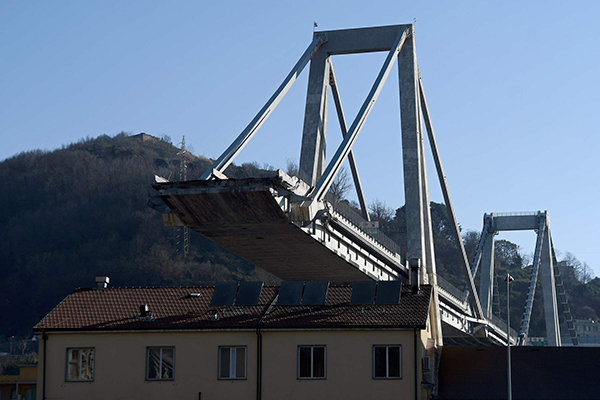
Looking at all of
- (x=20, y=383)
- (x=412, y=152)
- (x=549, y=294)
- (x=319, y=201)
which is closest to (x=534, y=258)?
(x=549, y=294)

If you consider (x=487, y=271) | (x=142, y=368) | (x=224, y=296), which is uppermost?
(x=487, y=271)

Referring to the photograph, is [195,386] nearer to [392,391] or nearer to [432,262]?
[392,391]

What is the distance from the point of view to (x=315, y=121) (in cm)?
5366

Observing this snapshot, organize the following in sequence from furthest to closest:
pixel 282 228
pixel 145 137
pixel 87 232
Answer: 1. pixel 145 137
2. pixel 87 232
3. pixel 282 228

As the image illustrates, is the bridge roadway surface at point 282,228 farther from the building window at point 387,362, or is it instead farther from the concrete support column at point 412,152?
the building window at point 387,362

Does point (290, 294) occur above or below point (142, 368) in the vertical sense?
above

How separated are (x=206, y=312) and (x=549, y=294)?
245ft

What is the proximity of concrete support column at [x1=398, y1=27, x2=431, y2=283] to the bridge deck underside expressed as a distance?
4495 mm

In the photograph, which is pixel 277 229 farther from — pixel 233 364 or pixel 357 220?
pixel 233 364

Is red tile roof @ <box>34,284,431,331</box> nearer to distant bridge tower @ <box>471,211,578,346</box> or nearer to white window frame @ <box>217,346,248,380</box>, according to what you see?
white window frame @ <box>217,346,248,380</box>

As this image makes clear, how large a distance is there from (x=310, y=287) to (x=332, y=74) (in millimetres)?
29901

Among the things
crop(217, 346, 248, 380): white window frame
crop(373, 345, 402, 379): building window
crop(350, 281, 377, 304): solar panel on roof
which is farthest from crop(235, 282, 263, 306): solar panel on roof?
crop(373, 345, 402, 379): building window

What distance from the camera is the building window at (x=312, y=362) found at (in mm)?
28875

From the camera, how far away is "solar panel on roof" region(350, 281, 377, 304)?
30.6 metres
